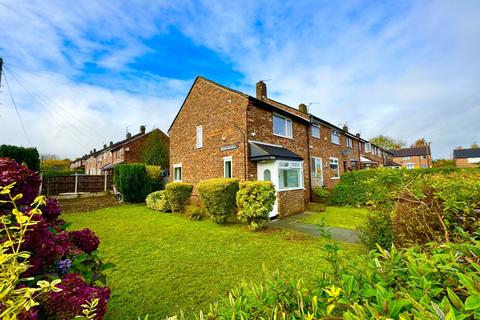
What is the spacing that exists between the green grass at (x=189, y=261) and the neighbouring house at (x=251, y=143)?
3.89 meters

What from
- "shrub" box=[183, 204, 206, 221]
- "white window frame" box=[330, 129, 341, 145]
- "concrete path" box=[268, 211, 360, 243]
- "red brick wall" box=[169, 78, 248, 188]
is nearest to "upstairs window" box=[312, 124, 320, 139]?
"white window frame" box=[330, 129, 341, 145]

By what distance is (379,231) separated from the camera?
504 cm

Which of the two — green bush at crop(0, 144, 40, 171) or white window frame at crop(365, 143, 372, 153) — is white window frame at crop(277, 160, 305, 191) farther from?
white window frame at crop(365, 143, 372, 153)

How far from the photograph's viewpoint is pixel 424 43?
24.2 ft

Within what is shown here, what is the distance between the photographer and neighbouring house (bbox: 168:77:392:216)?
38.0ft

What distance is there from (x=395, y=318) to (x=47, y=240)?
266cm

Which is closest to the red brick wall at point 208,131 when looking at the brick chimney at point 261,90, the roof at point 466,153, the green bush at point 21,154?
the brick chimney at point 261,90

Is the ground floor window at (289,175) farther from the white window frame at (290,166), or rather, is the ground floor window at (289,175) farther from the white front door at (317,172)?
the white front door at (317,172)

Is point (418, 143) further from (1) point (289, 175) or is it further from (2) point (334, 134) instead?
(1) point (289, 175)

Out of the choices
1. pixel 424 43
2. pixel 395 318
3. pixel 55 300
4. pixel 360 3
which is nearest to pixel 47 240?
pixel 55 300

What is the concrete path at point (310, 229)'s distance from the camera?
23.8ft

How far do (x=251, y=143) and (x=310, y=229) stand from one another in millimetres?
5527

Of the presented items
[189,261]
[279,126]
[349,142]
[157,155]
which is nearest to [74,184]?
[157,155]

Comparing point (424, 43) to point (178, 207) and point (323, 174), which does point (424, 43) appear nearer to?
point (323, 174)
